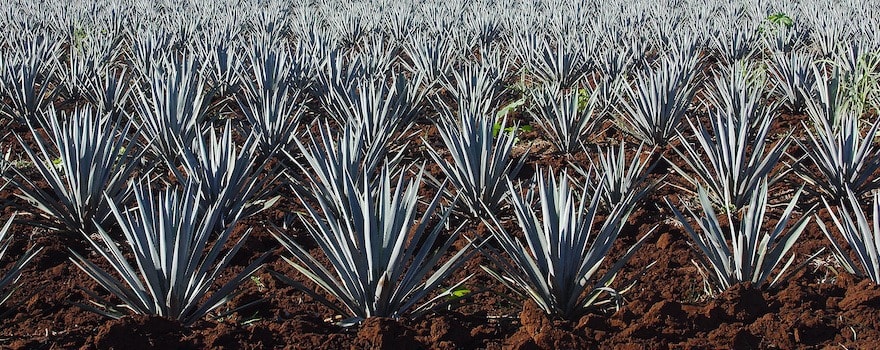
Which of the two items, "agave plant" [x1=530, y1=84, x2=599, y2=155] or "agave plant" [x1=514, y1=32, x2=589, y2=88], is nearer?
"agave plant" [x1=530, y1=84, x2=599, y2=155]

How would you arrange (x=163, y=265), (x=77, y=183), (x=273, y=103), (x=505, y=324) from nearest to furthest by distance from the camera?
(x=163, y=265), (x=505, y=324), (x=77, y=183), (x=273, y=103)

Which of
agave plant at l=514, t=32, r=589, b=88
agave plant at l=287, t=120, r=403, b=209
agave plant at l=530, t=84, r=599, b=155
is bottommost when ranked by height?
agave plant at l=514, t=32, r=589, b=88

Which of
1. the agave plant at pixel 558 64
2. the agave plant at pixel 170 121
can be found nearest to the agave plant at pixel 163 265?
the agave plant at pixel 170 121

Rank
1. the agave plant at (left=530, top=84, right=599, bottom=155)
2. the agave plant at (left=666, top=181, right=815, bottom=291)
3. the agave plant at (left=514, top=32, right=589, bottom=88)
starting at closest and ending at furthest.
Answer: the agave plant at (left=666, top=181, right=815, bottom=291)
the agave plant at (left=530, top=84, right=599, bottom=155)
the agave plant at (left=514, top=32, right=589, bottom=88)

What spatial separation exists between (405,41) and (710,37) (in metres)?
2.92

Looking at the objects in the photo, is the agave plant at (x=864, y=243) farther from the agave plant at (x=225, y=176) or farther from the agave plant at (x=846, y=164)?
the agave plant at (x=225, y=176)

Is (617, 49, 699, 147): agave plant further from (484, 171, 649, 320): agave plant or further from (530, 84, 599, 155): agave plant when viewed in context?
(484, 171, 649, 320): agave plant

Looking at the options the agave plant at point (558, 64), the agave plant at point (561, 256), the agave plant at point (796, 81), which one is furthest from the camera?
the agave plant at point (558, 64)

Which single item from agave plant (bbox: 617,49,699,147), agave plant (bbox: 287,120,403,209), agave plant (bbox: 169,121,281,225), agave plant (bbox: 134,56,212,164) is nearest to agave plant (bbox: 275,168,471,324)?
agave plant (bbox: 287,120,403,209)

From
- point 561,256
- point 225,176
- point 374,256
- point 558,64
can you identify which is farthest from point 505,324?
point 558,64

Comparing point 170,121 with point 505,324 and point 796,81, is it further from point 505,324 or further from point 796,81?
point 796,81

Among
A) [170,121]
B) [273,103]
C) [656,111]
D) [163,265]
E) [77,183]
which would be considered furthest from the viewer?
[656,111]

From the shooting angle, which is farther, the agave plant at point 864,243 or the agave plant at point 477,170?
the agave plant at point 477,170

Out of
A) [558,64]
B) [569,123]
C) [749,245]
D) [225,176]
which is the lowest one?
[558,64]
